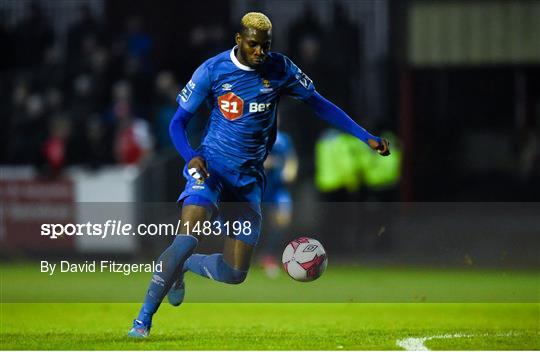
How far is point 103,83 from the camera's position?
68.9 ft

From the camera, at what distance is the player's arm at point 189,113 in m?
9.43

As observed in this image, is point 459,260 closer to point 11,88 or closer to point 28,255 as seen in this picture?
point 28,255

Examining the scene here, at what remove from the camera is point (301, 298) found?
44.0 ft

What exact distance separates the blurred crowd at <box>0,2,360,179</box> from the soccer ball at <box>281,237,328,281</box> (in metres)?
9.00

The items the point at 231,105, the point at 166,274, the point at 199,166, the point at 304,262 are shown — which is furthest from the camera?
the point at 304,262

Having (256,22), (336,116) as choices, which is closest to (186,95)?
(256,22)

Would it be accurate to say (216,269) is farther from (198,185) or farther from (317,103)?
(317,103)

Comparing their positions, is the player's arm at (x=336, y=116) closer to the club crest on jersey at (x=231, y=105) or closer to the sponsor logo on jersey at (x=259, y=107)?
the sponsor logo on jersey at (x=259, y=107)

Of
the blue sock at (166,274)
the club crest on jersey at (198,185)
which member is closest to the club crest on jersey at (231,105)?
the club crest on jersey at (198,185)

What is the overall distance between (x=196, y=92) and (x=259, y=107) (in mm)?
500

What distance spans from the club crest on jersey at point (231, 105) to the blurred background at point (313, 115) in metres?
6.95

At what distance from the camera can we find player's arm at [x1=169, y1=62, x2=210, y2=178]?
943 centimetres

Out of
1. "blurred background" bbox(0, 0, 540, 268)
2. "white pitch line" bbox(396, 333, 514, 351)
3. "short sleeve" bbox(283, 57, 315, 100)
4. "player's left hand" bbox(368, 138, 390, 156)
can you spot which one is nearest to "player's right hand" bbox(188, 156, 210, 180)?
"short sleeve" bbox(283, 57, 315, 100)

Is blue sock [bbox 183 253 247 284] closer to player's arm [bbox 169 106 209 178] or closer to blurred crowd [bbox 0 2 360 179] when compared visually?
player's arm [bbox 169 106 209 178]
